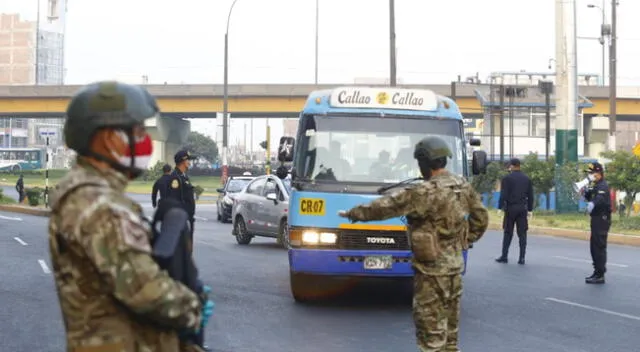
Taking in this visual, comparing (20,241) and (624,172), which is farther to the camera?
(624,172)

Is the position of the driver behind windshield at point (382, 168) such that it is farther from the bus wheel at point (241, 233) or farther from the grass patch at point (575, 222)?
the grass patch at point (575, 222)

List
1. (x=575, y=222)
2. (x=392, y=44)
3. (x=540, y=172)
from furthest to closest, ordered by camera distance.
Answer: (x=392, y=44) < (x=540, y=172) < (x=575, y=222)

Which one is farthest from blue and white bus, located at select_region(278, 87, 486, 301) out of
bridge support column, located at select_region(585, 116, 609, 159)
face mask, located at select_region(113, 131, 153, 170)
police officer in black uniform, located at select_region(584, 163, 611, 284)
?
bridge support column, located at select_region(585, 116, 609, 159)

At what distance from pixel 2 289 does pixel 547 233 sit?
16.9 m

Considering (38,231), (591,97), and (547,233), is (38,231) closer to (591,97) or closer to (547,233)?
(547,233)

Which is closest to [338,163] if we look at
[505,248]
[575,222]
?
[505,248]

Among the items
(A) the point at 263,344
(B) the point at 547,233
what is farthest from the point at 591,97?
(A) the point at 263,344

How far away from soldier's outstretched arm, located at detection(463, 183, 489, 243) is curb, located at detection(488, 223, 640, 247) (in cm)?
1729

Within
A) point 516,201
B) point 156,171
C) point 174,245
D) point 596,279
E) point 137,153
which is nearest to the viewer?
point 174,245

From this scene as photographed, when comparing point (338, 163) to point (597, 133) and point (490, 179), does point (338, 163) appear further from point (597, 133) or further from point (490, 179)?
point (597, 133)

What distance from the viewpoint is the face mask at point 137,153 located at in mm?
3488

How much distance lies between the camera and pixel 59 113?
252 ft

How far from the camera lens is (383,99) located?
41.7 ft

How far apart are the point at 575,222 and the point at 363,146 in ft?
63.6
